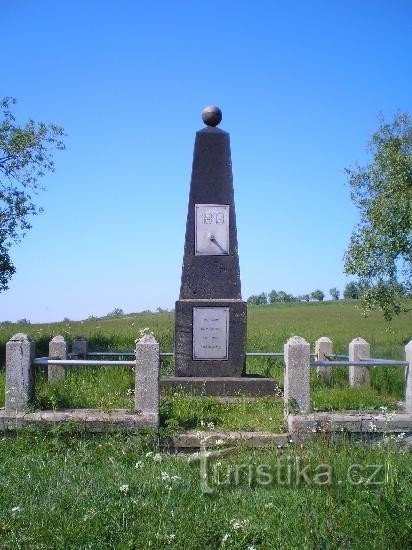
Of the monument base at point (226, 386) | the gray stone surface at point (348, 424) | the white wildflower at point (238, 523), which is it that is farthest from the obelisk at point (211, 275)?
the white wildflower at point (238, 523)

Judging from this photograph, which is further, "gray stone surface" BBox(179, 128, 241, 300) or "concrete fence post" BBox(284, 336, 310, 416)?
"gray stone surface" BBox(179, 128, 241, 300)

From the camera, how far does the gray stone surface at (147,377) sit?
256 inches

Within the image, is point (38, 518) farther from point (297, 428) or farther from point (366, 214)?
point (366, 214)

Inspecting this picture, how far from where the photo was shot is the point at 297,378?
6.60 metres

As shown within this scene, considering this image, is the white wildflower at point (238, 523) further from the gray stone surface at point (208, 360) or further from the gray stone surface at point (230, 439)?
the gray stone surface at point (208, 360)

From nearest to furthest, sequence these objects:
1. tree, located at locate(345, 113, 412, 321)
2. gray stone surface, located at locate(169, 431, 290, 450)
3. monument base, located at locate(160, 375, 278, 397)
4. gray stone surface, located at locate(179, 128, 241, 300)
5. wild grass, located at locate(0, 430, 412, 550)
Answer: wild grass, located at locate(0, 430, 412, 550)
gray stone surface, located at locate(169, 431, 290, 450)
monument base, located at locate(160, 375, 278, 397)
gray stone surface, located at locate(179, 128, 241, 300)
tree, located at locate(345, 113, 412, 321)

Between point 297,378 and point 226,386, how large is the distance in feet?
8.77

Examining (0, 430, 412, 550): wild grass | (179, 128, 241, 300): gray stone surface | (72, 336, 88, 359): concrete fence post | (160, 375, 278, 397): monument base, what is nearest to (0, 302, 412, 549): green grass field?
(0, 430, 412, 550): wild grass

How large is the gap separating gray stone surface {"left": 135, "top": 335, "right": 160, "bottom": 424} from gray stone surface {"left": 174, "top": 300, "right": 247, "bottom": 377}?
121 inches

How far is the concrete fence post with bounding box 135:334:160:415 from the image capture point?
256 inches

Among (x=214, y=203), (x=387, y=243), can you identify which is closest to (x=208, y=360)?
(x=214, y=203)

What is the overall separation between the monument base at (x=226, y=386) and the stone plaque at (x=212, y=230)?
2.33 m

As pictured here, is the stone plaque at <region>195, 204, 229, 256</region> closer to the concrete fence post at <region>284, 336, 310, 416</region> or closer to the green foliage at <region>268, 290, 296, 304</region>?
the concrete fence post at <region>284, 336, 310, 416</region>

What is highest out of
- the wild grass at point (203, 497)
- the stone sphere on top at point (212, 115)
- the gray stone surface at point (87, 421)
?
the stone sphere on top at point (212, 115)
